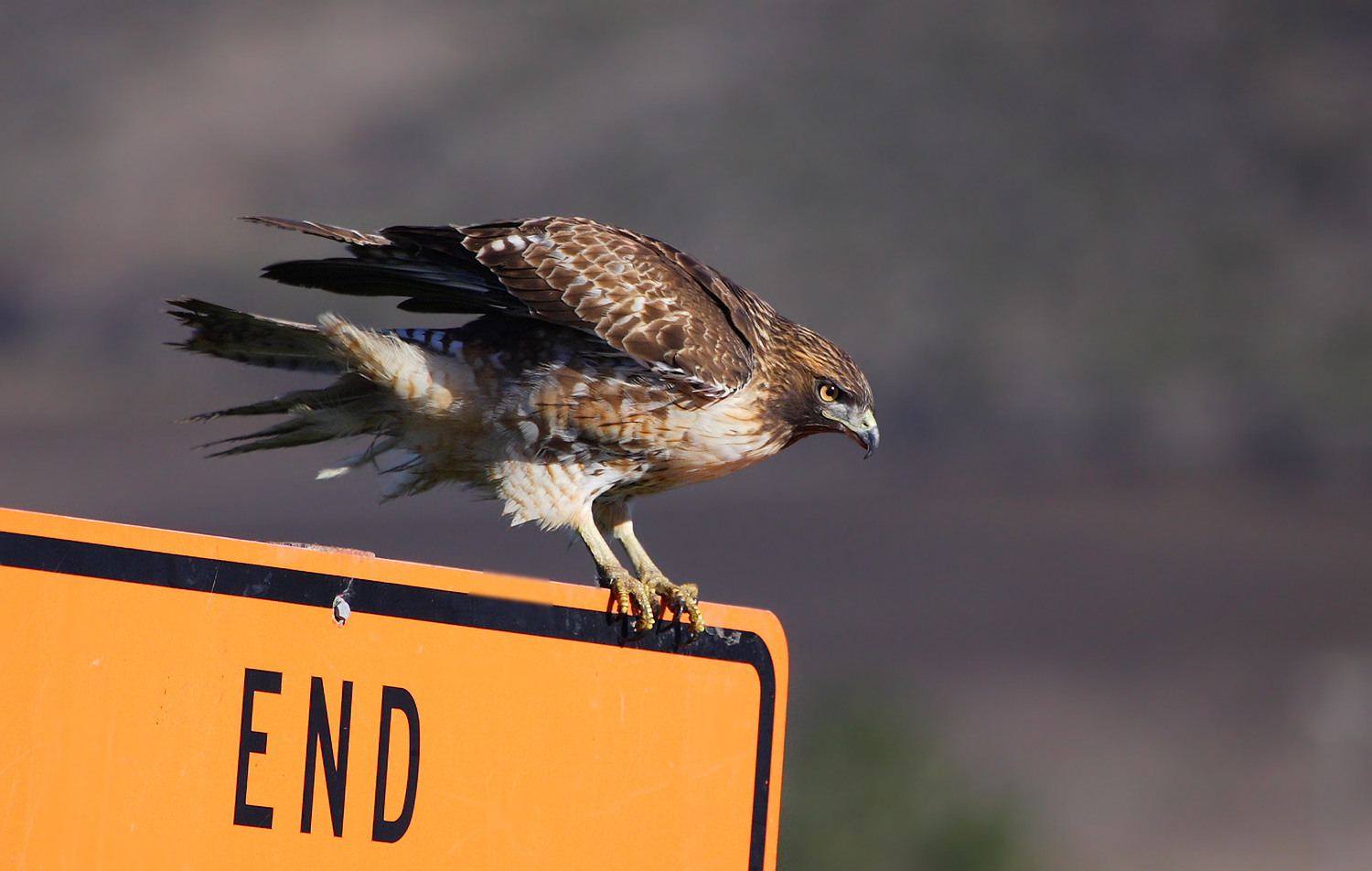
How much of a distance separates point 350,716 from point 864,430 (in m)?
2.23

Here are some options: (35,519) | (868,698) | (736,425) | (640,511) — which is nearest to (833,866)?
(868,698)

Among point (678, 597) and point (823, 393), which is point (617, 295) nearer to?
point (823, 393)

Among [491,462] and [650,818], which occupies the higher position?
[491,462]

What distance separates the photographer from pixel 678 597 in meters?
3.12

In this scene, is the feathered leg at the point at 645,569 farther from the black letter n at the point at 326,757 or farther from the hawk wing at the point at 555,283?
the black letter n at the point at 326,757

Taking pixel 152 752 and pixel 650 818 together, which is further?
pixel 650 818

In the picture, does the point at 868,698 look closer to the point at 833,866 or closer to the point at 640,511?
the point at 833,866

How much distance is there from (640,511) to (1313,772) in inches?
373

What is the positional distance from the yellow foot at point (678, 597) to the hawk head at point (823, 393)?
31.3 inches

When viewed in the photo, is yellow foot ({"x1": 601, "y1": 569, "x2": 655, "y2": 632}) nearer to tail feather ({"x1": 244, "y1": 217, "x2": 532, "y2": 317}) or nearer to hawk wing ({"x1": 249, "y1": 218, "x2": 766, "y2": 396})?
hawk wing ({"x1": 249, "y1": 218, "x2": 766, "y2": 396})

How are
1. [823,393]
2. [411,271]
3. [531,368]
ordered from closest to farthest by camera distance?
[411,271]
[531,368]
[823,393]

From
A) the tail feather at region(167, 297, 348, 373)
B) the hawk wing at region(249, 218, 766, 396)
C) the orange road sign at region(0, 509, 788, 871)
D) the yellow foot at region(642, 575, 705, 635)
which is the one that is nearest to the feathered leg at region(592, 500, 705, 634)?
the yellow foot at region(642, 575, 705, 635)

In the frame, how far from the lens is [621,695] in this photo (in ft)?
8.43

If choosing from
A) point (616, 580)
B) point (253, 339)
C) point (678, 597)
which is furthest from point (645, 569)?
point (253, 339)
